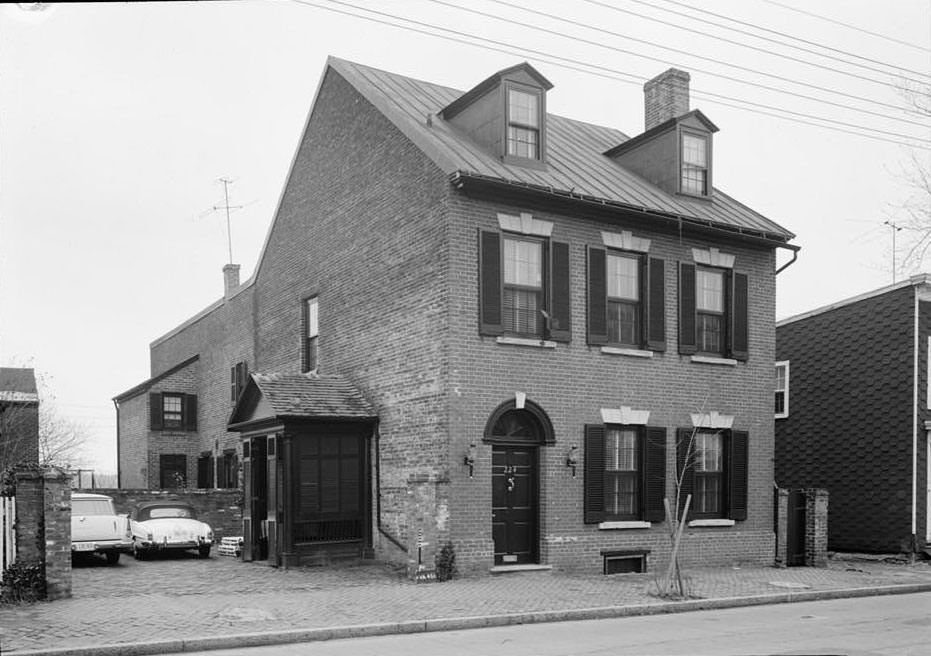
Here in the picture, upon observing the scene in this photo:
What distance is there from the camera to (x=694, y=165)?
21.5 meters

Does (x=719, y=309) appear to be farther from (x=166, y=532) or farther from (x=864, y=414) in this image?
(x=166, y=532)

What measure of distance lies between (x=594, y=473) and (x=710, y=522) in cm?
312

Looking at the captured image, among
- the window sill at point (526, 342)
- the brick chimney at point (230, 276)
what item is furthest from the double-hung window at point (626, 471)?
the brick chimney at point (230, 276)

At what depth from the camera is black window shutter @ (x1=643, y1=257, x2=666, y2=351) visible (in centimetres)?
1923

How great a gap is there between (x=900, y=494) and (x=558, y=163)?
35.5 feet

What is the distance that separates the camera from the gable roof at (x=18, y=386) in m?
32.1

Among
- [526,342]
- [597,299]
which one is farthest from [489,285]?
[597,299]

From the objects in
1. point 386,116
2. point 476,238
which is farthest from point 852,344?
point 386,116

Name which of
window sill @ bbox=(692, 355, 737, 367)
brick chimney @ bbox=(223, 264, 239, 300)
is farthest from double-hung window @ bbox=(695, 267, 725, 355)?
brick chimney @ bbox=(223, 264, 239, 300)

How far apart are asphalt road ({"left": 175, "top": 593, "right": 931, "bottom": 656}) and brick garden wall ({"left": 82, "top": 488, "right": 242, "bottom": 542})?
14809 mm

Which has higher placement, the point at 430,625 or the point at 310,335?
the point at 310,335

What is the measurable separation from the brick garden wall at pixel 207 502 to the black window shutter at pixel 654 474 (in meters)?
11.6

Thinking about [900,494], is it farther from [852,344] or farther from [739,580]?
[739,580]

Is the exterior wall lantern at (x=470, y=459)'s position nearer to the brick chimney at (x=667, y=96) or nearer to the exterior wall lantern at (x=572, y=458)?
the exterior wall lantern at (x=572, y=458)
